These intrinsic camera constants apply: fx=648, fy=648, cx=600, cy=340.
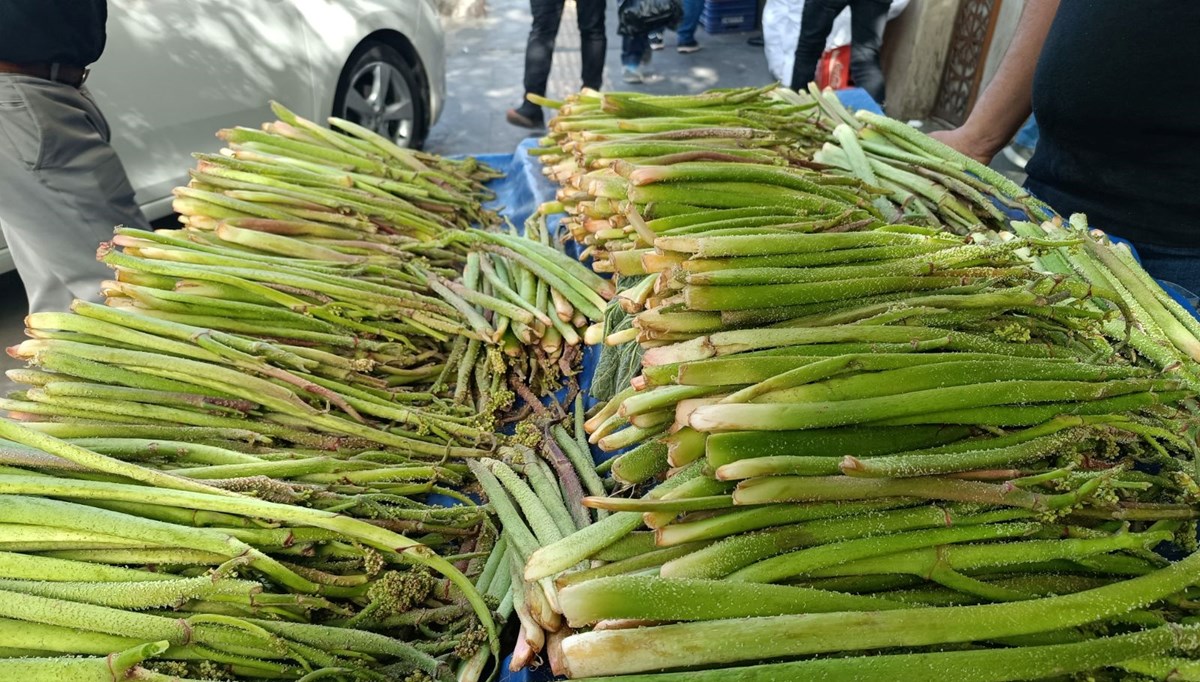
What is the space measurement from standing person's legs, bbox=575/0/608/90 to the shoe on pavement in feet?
1.89

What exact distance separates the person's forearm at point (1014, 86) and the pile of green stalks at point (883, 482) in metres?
1.75

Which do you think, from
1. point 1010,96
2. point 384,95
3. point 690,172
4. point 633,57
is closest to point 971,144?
point 1010,96

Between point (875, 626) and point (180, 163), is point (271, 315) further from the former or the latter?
point (180, 163)

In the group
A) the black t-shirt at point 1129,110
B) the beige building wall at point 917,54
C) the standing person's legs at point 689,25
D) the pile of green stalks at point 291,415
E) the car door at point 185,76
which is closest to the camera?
the pile of green stalks at point 291,415

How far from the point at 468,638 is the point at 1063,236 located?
201cm

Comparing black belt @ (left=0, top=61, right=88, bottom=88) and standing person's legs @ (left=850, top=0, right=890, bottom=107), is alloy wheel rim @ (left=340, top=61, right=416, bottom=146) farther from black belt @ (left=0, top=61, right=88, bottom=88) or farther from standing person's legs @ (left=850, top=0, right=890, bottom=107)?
standing person's legs @ (left=850, top=0, right=890, bottom=107)

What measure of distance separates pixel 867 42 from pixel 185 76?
5.38 meters

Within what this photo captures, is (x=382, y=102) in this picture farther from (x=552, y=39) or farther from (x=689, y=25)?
(x=689, y=25)

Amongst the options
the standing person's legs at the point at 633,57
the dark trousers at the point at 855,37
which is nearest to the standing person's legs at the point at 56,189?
the dark trousers at the point at 855,37

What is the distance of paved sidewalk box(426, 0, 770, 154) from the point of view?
6.84 m

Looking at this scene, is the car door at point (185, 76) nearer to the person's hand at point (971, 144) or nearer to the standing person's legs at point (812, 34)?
the standing person's legs at point (812, 34)

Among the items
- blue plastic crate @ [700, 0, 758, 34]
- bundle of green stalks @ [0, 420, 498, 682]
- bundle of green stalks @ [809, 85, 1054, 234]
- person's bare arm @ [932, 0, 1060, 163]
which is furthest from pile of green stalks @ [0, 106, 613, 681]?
blue plastic crate @ [700, 0, 758, 34]

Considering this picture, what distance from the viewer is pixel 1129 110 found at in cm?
225

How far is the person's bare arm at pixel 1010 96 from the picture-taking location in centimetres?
287
